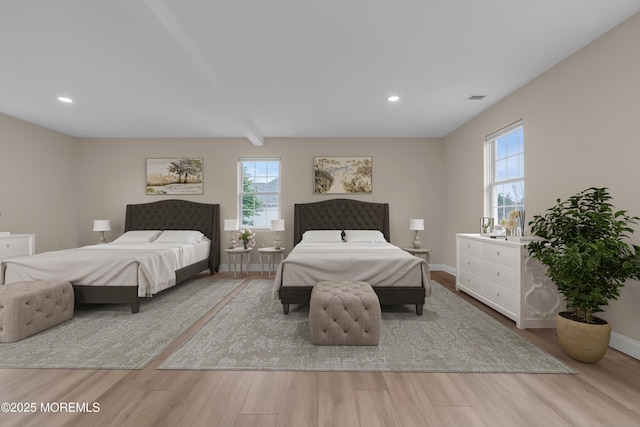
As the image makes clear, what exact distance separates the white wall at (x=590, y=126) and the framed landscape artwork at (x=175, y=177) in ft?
17.6

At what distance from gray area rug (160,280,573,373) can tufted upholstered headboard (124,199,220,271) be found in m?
2.63

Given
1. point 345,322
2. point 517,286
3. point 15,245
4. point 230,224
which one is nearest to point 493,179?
point 517,286

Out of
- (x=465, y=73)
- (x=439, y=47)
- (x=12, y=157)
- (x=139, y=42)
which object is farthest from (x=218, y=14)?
(x=12, y=157)

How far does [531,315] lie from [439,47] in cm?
280

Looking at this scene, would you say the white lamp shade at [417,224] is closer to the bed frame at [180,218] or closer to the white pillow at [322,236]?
the white pillow at [322,236]

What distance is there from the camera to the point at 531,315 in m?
2.84

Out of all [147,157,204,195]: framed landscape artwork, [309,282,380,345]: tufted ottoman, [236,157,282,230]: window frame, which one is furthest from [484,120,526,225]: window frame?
[147,157,204,195]: framed landscape artwork

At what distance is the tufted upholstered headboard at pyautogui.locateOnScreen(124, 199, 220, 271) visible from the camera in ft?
18.1

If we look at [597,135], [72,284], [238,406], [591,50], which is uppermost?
[591,50]

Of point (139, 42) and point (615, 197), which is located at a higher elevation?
point (139, 42)

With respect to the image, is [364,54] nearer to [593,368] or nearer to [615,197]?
[615,197]

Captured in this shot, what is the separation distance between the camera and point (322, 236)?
504 centimetres

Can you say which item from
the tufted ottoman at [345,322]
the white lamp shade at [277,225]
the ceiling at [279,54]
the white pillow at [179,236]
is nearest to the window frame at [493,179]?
the ceiling at [279,54]

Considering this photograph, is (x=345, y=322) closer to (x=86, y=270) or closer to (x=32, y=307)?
(x=32, y=307)
